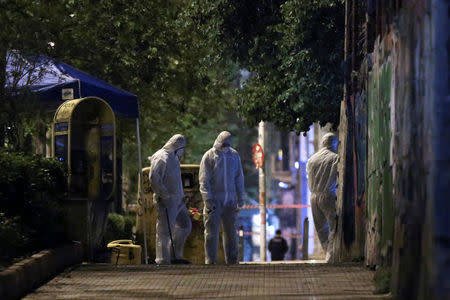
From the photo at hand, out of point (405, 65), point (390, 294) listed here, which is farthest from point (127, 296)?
point (405, 65)

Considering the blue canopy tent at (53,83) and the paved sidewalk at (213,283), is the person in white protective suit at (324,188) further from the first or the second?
the paved sidewalk at (213,283)

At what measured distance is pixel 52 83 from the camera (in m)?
18.4

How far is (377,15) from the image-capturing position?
11.9 m

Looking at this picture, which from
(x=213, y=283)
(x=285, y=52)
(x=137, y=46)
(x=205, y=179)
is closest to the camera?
(x=213, y=283)

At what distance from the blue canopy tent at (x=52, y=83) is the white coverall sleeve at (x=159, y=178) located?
3.48ft

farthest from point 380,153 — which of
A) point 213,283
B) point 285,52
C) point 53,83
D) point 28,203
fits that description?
point 285,52

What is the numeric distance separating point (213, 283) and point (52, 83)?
7.70 metres

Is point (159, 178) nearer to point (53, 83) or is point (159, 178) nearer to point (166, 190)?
point (166, 190)

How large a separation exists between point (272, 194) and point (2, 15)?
146 ft

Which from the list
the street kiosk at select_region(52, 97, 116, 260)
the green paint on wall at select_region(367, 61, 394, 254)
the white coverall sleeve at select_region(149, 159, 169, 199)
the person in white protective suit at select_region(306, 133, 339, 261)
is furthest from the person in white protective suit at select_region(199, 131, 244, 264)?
the green paint on wall at select_region(367, 61, 394, 254)

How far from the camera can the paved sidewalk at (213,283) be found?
409 inches

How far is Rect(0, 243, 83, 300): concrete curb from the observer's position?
9984 millimetres

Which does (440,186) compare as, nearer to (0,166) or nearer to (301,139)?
(0,166)

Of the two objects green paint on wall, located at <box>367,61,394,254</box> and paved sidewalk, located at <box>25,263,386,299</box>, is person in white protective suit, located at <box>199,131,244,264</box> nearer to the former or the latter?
paved sidewalk, located at <box>25,263,386,299</box>
